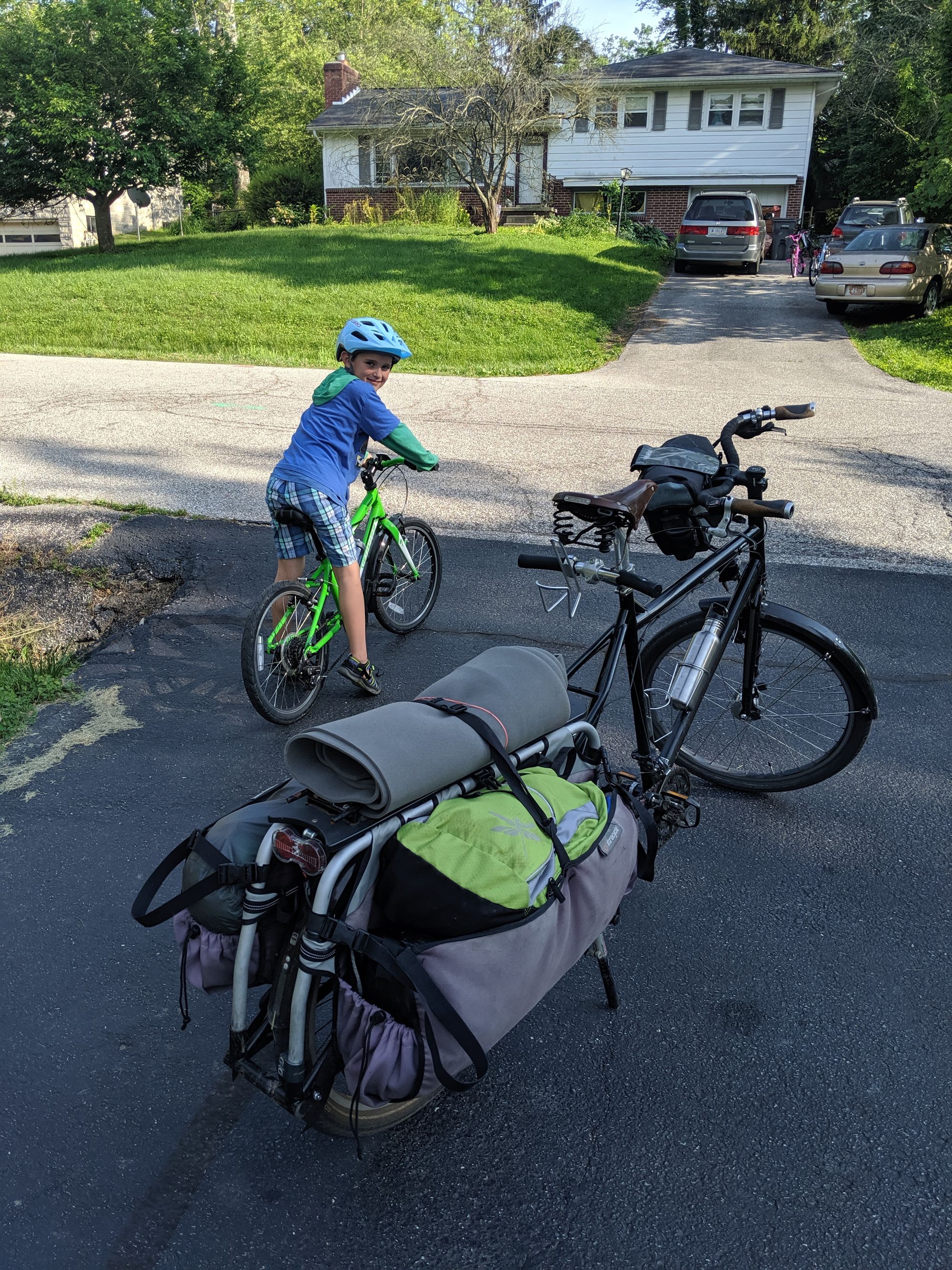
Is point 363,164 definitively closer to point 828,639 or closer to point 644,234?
point 644,234

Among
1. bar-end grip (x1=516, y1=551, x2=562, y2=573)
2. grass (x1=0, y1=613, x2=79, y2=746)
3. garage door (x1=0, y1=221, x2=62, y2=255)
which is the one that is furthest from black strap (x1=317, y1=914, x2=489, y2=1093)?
garage door (x1=0, y1=221, x2=62, y2=255)

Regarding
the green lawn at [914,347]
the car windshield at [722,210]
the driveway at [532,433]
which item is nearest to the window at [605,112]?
the car windshield at [722,210]

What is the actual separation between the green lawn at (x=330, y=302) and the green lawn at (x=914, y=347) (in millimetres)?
4008

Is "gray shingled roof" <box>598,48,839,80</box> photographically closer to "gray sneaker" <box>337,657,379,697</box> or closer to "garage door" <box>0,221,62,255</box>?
"garage door" <box>0,221,62,255</box>

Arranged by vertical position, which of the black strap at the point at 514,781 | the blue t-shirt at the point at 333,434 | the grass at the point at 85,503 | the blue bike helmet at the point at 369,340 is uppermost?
the blue bike helmet at the point at 369,340

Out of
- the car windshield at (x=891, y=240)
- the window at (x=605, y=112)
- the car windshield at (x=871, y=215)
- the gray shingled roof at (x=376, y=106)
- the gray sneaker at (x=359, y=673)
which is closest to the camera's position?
the gray sneaker at (x=359, y=673)

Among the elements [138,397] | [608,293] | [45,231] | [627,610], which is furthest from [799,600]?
[45,231]

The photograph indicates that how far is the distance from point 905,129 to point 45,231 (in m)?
34.0

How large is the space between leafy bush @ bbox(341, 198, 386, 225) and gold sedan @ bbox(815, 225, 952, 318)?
49.4 feet

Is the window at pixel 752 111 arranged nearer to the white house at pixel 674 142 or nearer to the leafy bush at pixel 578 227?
the white house at pixel 674 142

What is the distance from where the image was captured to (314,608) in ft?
14.6

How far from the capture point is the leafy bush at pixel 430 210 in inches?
1098

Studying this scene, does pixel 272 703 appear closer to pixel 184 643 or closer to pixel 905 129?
pixel 184 643

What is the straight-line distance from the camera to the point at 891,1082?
258cm
